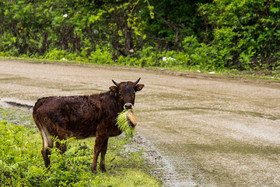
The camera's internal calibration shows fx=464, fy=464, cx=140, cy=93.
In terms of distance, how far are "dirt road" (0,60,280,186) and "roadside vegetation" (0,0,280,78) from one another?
2102mm

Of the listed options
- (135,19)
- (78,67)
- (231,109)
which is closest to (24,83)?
(78,67)

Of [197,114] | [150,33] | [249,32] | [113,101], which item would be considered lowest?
[197,114]

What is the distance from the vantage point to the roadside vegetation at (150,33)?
53.1 feet

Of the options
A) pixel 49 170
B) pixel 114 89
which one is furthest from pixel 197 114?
pixel 49 170

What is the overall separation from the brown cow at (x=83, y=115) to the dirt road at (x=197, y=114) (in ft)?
3.91

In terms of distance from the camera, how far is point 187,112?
30.9 feet

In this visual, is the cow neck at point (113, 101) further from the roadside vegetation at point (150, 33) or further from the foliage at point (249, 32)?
the foliage at point (249, 32)

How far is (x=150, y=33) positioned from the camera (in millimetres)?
19141

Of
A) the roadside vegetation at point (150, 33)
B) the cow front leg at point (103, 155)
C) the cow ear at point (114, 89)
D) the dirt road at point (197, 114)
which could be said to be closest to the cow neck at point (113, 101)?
the cow ear at point (114, 89)

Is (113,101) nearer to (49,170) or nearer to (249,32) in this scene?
(49,170)

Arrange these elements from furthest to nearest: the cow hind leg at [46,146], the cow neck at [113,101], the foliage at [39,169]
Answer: the cow neck at [113,101]
the cow hind leg at [46,146]
the foliage at [39,169]

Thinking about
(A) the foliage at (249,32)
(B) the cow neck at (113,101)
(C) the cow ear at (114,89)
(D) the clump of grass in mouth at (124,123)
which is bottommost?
(D) the clump of grass in mouth at (124,123)

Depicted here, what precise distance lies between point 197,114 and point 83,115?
452cm

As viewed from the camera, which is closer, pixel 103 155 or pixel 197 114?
pixel 103 155
